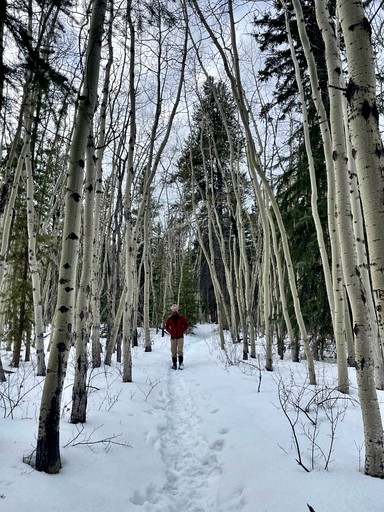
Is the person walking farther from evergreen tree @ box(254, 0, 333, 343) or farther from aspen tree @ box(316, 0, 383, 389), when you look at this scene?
aspen tree @ box(316, 0, 383, 389)

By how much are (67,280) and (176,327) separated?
702 centimetres

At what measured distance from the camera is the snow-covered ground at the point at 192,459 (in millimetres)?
2467

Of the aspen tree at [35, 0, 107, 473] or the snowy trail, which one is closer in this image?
the aspen tree at [35, 0, 107, 473]

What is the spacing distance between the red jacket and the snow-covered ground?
13.1 feet

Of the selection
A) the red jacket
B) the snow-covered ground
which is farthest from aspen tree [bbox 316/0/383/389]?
the red jacket

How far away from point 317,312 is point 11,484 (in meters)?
7.05

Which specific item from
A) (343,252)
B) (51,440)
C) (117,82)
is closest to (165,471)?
(51,440)

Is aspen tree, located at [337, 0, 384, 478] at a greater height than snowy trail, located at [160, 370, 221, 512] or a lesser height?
greater

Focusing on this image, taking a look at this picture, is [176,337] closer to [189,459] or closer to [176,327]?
[176,327]

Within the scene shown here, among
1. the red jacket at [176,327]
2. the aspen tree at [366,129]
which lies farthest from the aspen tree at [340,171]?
the red jacket at [176,327]

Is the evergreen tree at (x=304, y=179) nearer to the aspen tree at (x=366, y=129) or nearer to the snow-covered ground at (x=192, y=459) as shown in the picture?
the snow-covered ground at (x=192, y=459)

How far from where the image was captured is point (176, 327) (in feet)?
31.8

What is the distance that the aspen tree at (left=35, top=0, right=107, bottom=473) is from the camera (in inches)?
107

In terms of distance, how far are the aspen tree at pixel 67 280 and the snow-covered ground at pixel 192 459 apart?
23cm
